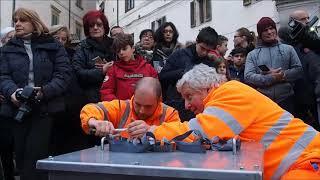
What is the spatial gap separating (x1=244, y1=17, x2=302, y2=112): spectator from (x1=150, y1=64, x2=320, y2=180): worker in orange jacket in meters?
2.24

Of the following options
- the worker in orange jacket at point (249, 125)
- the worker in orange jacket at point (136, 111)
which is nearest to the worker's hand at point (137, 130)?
the worker in orange jacket at point (249, 125)

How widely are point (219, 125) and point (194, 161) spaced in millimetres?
551

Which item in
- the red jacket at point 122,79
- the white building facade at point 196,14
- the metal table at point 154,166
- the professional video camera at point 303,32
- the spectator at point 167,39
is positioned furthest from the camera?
the white building facade at point 196,14

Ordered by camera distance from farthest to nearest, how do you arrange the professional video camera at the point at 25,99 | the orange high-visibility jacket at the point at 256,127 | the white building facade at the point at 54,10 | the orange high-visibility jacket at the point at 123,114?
the white building facade at the point at 54,10 → the professional video camera at the point at 25,99 → the orange high-visibility jacket at the point at 123,114 → the orange high-visibility jacket at the point at 256,127

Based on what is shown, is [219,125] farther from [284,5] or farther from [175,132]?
[284,5]

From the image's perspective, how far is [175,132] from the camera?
2.43m

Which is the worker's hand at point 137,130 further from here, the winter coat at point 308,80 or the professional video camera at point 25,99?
the winter coat at point 308,80

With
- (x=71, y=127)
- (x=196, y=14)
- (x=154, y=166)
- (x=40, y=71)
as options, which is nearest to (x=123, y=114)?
(x=40, y=71)

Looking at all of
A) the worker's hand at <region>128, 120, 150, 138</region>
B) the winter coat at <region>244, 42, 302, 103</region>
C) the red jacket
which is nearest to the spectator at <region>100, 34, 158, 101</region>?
the red jacket

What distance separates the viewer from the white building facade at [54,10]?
22.5 meters

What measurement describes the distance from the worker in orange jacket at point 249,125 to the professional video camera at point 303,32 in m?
2.58

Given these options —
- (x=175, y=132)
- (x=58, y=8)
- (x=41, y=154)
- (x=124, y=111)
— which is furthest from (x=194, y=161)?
(x=58, y=8)

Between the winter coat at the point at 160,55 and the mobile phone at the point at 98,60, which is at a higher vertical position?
the winter coat at the point at 160,55

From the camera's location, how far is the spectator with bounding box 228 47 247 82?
228 inches
